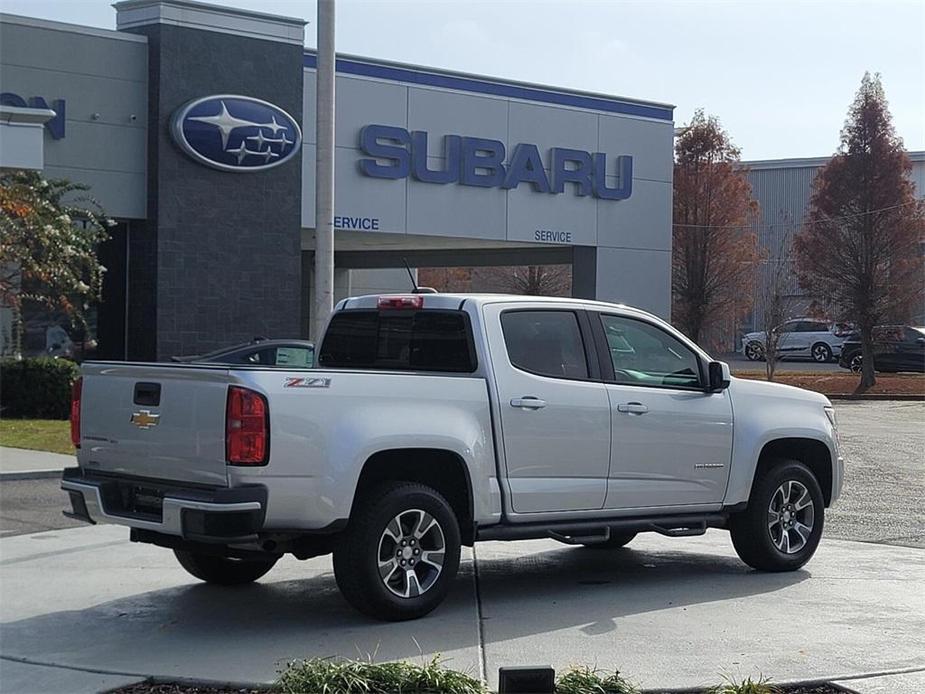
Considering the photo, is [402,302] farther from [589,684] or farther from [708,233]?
[708,233]

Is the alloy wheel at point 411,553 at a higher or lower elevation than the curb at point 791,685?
higher

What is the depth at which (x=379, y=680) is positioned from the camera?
6.32 metres

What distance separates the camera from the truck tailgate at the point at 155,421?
302 inches

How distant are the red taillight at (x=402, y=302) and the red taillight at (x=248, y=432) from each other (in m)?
1.98

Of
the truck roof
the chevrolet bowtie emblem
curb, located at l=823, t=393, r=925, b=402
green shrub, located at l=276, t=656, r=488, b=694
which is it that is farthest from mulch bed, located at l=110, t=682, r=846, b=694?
curb, located at l=823, t=393, r=925, b=402

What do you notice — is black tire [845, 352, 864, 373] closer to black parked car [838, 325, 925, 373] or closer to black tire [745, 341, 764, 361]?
black parked car [838, 325, 925, 373]

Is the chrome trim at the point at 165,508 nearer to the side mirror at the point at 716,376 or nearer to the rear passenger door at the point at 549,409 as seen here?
the rear passenger door at the point at 549,409

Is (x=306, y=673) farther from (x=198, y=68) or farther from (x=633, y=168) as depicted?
(x=633, y=168)

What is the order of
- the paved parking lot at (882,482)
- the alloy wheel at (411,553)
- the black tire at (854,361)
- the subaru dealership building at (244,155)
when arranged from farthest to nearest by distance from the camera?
the black tire at (854,361), the subaru dealership building at (244,155), the paved parking lot at (882,482), the alloy wheel at (411,553)

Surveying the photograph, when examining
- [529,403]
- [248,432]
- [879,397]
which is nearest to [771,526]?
[529,403]

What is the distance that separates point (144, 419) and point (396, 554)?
1.71m

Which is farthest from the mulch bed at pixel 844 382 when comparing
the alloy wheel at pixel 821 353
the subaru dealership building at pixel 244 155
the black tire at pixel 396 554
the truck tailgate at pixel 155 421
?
the truck tailgate at pixel 155 421

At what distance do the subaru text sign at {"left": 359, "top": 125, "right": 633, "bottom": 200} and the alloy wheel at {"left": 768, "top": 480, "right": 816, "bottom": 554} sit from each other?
17569 mm

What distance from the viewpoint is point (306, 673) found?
6434mm
